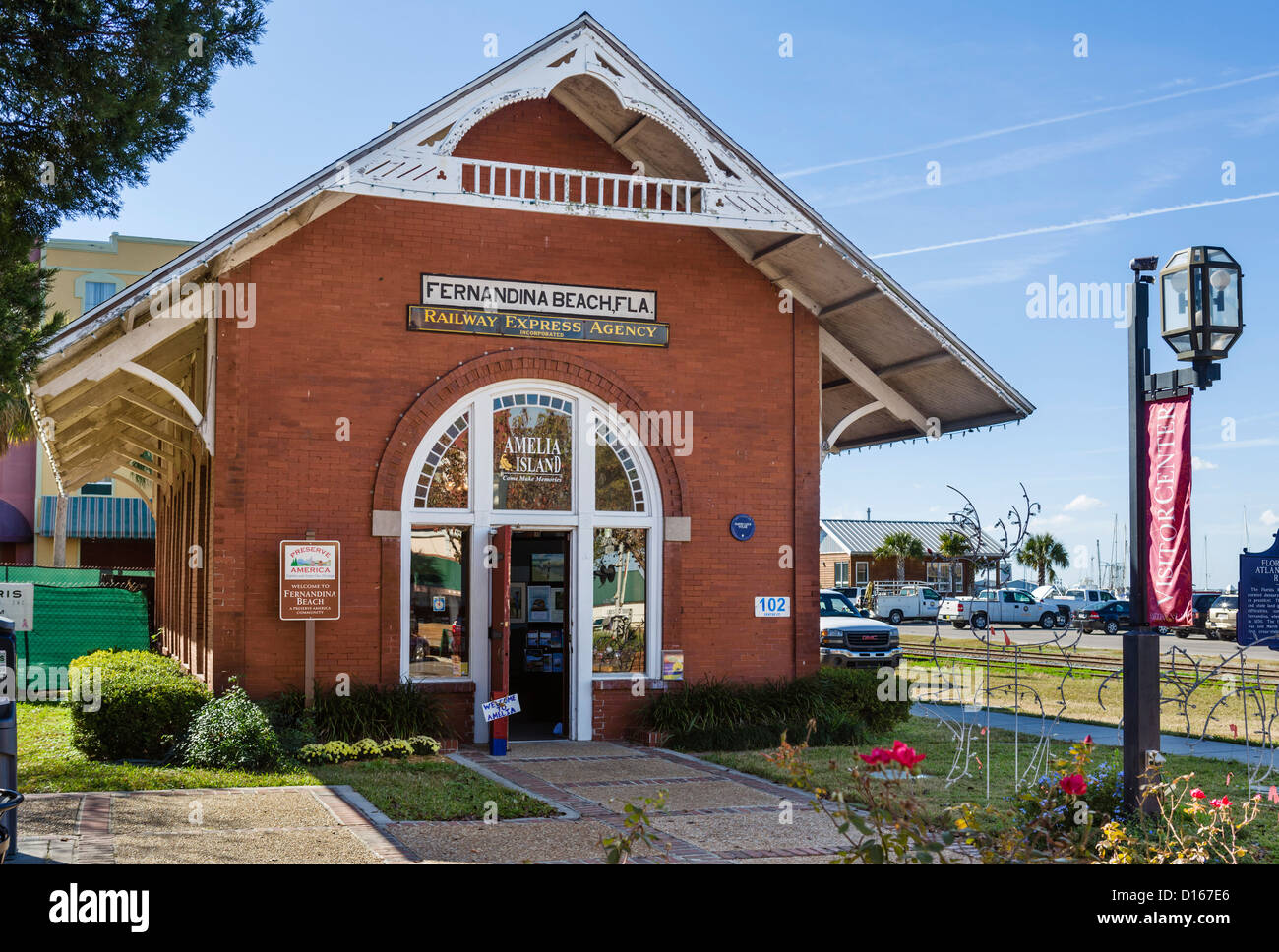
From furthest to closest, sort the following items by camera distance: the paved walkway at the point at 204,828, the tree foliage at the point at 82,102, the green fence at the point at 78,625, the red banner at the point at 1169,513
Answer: the green fence at the point at 78,625 → the tree foliage at the point at 82,102 → the paved walkway at the point at 204,828 → the red banner at the point at 1169,513

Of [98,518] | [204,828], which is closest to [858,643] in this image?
[204,828]

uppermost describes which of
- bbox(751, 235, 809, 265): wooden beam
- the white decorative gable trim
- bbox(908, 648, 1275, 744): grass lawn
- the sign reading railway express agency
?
the white decorative gable trim

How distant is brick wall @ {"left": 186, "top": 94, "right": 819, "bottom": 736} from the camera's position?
13.1m

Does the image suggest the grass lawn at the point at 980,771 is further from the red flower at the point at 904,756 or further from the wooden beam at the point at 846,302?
the wooden beam at the point at 846,302

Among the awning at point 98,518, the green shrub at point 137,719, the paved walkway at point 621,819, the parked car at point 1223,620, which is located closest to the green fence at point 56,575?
the awning at point 98,518

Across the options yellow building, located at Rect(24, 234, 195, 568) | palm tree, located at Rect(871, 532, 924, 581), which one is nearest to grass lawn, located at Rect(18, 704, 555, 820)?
yellow building, located at Rect(24, 234, 195, 568)

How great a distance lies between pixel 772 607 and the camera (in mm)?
14969

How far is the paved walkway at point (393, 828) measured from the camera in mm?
7922

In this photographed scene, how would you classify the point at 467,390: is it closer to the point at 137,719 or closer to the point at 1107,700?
the point at 137,719

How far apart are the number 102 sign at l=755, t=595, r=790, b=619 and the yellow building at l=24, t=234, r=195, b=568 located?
2738cm

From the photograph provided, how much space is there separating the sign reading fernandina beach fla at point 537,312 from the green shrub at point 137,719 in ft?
15.3

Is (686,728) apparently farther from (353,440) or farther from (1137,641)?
(1137,641)

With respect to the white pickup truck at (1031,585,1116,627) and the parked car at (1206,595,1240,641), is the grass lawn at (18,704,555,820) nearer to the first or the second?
the parked car at (1206,595,1240,641)

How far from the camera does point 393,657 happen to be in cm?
1346
